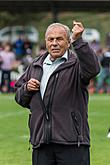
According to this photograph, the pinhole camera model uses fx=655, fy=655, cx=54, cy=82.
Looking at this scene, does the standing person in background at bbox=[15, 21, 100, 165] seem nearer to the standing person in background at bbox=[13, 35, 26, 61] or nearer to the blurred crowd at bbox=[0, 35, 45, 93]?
the blurred crowd at bbox=[0, 35, 45, 93]

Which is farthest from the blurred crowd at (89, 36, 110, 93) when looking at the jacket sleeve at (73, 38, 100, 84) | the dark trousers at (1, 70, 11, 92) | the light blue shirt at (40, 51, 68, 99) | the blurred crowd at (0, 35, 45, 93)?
the jacket sleeve at (73, 38, 100, 84)

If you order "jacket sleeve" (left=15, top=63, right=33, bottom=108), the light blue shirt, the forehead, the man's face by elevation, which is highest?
the forehead

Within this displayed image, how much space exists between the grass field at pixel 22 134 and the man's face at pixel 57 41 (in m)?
4.71

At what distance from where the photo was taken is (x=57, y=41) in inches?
226

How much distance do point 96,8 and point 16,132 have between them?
20.4 metres

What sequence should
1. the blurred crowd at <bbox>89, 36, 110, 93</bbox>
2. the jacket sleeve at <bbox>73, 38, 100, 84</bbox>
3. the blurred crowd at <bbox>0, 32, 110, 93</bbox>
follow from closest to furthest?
the jacket sleeve at <bbox>73, 38, 100, 84</bbox> → the blurred crowd at <bbox>89, 36, 110, 93</bbox> → the blurred crowd at <bbox>0, 32, 110, 93</bbox>

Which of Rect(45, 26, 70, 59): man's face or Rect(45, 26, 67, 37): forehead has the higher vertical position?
Rect(45, 26, 67, 37): forehead

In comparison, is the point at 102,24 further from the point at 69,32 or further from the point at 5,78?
the point at 69,32

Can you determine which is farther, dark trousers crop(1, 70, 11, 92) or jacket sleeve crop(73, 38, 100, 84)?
dark trousers crop(1, 70, 11, 92)

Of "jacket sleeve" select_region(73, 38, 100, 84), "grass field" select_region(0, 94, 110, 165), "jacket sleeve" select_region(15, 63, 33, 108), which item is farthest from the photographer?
"grass field" select_region(0, 94, 110, 165)

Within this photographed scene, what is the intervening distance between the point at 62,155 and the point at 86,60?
0.87 meters

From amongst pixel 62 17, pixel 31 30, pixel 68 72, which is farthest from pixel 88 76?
pixel 62 17

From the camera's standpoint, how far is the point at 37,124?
584cm

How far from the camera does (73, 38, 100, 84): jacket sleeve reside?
18.3ft
